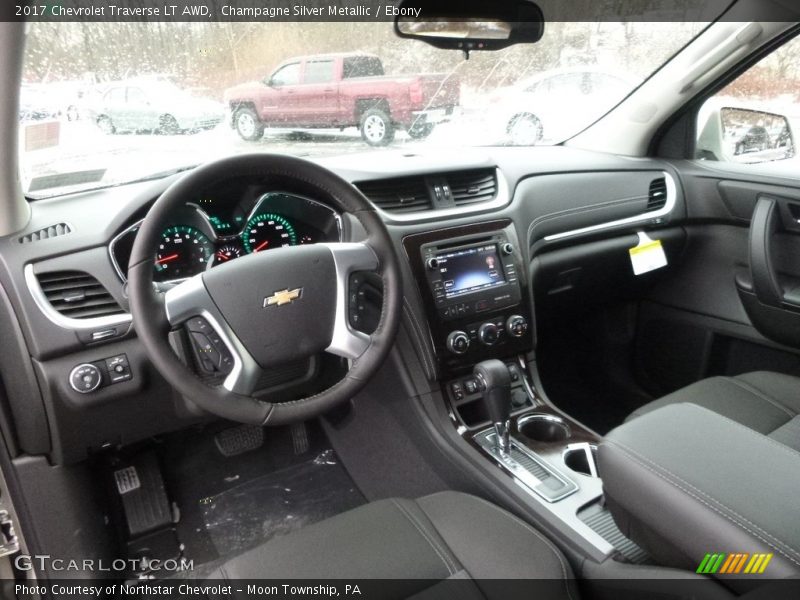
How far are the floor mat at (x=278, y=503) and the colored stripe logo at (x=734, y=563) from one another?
1.54 metres

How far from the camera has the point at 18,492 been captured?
183 cm

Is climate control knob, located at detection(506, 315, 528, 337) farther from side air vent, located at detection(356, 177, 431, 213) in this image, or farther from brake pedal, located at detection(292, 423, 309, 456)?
brake pedal, located at detection(292, 423, 309, 456)

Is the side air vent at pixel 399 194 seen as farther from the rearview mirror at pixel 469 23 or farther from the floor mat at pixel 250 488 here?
the floor mat at pixel 250 488

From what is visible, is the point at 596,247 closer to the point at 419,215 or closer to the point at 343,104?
the point at 419,215

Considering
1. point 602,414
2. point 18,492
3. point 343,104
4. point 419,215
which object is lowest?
point 602,414

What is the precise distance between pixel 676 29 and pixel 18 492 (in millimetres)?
2857

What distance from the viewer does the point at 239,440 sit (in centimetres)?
251

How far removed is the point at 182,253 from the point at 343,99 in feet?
2.85

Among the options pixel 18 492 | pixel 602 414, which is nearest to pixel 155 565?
pixel 18 492

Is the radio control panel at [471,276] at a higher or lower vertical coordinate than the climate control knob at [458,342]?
higher

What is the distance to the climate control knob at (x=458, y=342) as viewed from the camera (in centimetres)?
206

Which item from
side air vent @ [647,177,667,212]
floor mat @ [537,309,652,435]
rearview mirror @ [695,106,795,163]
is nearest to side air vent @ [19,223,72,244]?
floor mat @ [537,309,652,435]

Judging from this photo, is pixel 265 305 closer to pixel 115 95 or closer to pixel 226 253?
pixel 226 253

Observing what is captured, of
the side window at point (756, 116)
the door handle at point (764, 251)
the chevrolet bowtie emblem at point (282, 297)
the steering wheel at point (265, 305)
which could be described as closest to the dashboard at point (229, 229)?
the steering wheel at point (265, 305)
